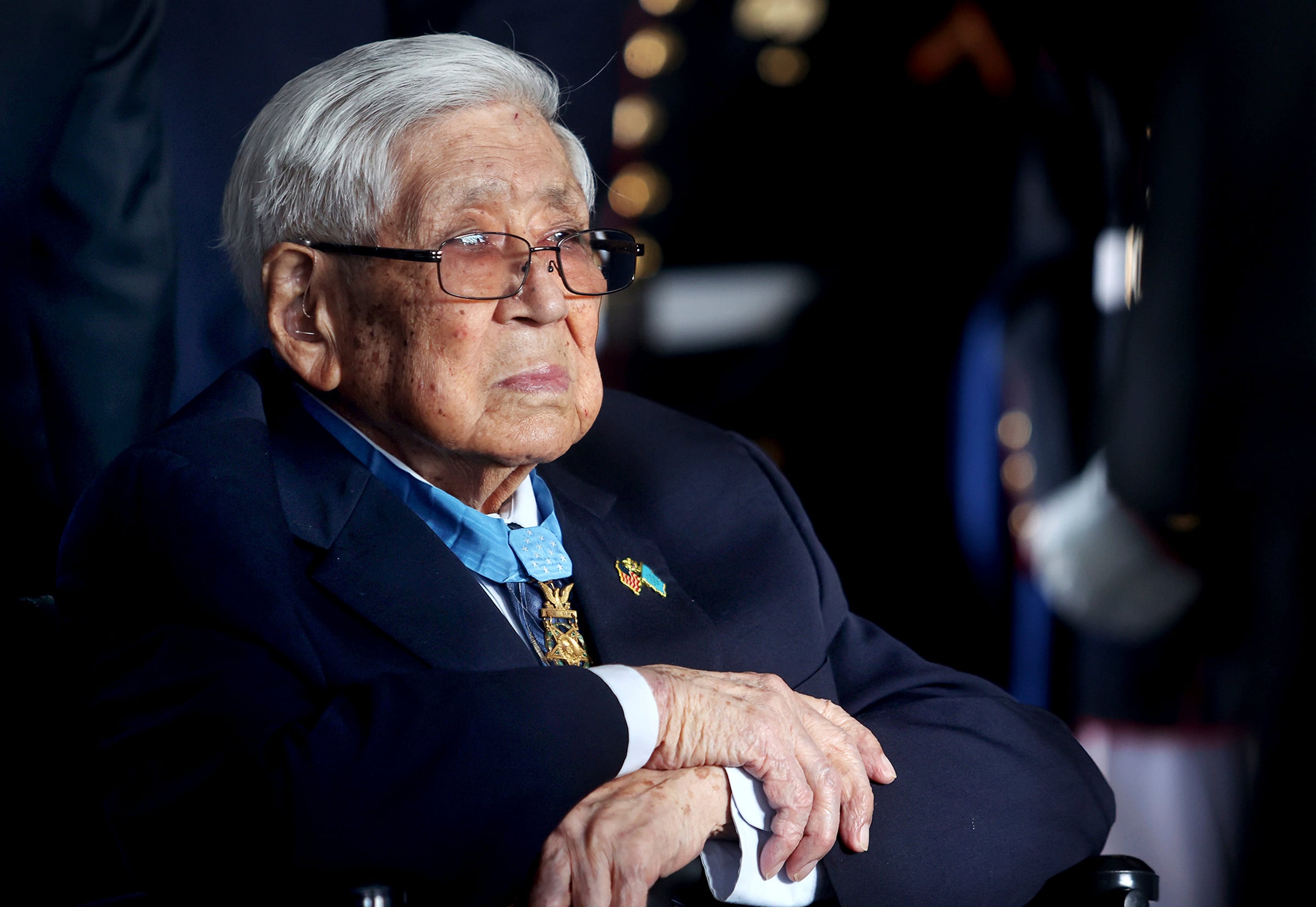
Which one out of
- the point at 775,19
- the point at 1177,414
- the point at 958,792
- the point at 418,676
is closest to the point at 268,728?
the point at 418,676

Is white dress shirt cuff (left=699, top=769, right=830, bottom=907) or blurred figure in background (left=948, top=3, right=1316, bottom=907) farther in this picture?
blurred figure in background (left=948, top=3, right=1316, bottom=907)

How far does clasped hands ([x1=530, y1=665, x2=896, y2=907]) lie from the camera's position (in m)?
1.05

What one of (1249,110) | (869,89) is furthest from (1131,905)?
(869,89)

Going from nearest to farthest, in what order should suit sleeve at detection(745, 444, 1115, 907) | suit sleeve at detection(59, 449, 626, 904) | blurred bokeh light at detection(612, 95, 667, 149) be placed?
suit sleeve at detection(59, 449, 626, 904), suit sleeve at detection(745, 444, 1115, 907), blurred bokeh light at detection(612, 95, 667, 149)

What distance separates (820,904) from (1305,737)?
0.79 meters

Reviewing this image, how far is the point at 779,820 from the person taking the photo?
115 cm

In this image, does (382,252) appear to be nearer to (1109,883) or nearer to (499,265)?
(499,265)

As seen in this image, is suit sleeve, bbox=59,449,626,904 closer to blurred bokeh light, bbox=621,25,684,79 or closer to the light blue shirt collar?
the light blue shirt collar

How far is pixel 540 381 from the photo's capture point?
1.32m

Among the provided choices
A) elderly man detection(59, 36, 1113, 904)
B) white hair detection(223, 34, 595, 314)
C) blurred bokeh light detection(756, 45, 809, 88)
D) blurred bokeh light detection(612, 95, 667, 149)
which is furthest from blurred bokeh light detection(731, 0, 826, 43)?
white hair detection(223, 34, 595, 314)

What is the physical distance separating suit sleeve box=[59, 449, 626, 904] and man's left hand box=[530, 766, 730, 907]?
0.03 metres

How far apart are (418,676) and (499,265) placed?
517 mm

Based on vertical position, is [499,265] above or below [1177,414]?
above

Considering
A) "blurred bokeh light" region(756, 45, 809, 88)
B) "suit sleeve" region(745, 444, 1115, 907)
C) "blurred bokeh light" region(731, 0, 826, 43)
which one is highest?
"blurred bokeh light" region(731, 0, 826, 43)
